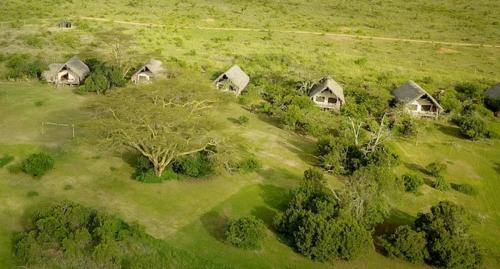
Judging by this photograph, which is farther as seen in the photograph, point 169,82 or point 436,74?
point 436,74

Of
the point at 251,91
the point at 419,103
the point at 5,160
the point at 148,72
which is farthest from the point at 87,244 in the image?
the point at 419,103

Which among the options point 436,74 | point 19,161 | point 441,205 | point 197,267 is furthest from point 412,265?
point 436,74

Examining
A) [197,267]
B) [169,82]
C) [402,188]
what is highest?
[169,82]

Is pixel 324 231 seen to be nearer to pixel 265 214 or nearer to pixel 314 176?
pixel 265 214

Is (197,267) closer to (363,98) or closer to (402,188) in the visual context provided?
(402,188)

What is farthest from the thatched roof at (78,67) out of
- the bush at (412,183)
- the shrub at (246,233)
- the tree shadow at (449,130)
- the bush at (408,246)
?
the bush at (408,246)

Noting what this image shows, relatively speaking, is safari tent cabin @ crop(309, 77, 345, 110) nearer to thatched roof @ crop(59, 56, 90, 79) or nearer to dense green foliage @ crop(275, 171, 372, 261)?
dense green foliage @ crop(275, 171, 372, 261)
